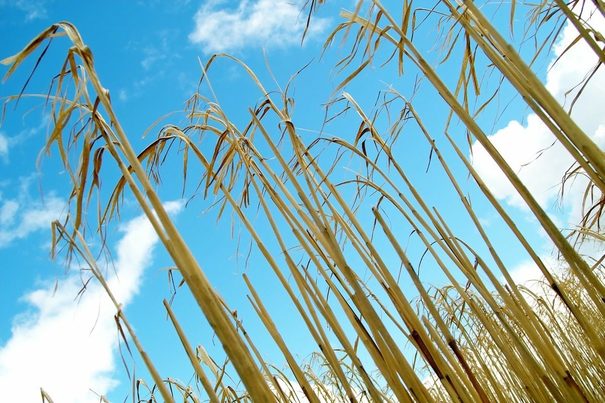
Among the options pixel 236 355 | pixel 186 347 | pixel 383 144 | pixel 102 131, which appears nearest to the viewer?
pixel 236 355

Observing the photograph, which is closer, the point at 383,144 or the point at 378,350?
the point at 378,350

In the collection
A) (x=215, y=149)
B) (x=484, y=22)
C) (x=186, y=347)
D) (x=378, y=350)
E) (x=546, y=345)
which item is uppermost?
(x=215, y=149)

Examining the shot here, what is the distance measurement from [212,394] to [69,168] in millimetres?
295

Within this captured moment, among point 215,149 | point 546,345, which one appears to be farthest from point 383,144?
point 546,345

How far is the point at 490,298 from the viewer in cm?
78

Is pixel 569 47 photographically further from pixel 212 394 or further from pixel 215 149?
pixel 212 394

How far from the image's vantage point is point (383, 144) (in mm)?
935

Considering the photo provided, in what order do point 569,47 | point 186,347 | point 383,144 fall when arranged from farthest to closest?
point 383,144, point 569,47, point 186,347

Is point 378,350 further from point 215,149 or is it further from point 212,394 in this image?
point 215,149

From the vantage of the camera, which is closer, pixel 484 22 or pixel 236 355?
pixel 236 355

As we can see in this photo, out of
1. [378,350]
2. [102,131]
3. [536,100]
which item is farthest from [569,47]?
[102,131]

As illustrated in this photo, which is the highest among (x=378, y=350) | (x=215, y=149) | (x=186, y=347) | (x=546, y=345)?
(x=215, y=149)

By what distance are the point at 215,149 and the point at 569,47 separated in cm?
53

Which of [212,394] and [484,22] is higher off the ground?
[484,22]
